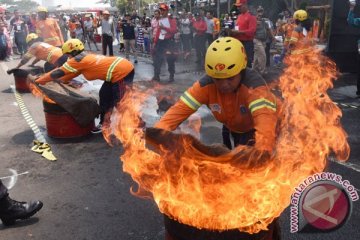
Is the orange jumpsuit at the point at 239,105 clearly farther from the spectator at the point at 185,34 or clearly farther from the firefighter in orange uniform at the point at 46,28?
the spectator at the point at 185,34

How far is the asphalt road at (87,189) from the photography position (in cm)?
372

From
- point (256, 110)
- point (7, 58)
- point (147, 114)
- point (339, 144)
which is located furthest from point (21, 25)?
point (256, 110)

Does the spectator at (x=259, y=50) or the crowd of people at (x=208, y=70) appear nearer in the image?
the crowd of people at (x=208, y=70)

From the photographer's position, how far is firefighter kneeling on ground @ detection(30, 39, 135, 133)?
6.13m

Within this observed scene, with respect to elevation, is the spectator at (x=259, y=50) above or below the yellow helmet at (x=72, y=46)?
below

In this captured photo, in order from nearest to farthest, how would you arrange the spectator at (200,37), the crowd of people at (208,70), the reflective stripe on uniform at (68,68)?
the crowd of people at (208,70) < the reflective stripe on uniform at (68,68) < the spectator at (200,37)

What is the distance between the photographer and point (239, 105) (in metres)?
3.21

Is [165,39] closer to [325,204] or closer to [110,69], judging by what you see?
[110,69]

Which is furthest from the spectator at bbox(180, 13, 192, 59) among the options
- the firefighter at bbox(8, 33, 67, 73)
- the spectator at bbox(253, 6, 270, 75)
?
the firefighter at bbox(8, 33, 67, 73)

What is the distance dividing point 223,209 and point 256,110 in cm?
90

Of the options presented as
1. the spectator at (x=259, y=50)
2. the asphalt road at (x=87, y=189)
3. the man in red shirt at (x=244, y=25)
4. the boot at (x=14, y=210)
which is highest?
the man in red shirt at (x=244, y=25)

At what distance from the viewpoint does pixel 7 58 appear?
18203 millimetres

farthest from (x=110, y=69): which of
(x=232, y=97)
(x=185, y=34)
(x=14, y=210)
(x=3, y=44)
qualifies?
(x=3, y=44)

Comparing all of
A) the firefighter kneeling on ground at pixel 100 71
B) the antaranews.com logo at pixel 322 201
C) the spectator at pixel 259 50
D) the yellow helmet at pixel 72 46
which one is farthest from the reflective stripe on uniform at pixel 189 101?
the spectator at pixel 259 50
